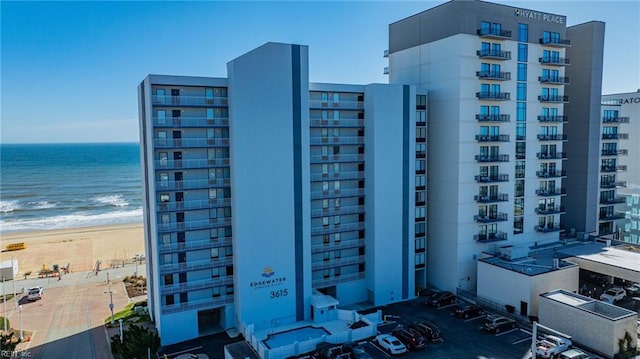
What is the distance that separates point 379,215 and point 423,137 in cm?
968

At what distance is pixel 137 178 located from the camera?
16125 centimetres

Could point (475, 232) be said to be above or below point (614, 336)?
above

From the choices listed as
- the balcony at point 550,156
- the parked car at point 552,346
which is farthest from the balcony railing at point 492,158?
the parked car at point 552,346

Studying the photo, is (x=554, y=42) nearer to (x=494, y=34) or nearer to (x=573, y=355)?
(x=494, y=34)

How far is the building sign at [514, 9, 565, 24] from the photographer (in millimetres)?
44250

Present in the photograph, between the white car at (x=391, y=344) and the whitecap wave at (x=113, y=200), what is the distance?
330ft

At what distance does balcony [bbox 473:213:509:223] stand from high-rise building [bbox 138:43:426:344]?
440 inches

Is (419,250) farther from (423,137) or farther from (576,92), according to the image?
(576,92)

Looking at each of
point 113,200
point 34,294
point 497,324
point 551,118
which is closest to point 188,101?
point 34,294

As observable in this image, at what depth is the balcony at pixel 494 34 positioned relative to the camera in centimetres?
4203

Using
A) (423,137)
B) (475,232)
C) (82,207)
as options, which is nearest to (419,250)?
(475,232)

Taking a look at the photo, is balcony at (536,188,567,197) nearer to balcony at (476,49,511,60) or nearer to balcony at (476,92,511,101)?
balcony at (476,92,511,101)

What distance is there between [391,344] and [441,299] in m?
11.2

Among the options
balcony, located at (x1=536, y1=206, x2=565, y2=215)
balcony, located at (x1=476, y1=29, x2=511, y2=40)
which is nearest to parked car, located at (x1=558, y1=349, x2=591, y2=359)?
balcony, located at (x1=536, y1=206, x2=565, y2=215)
